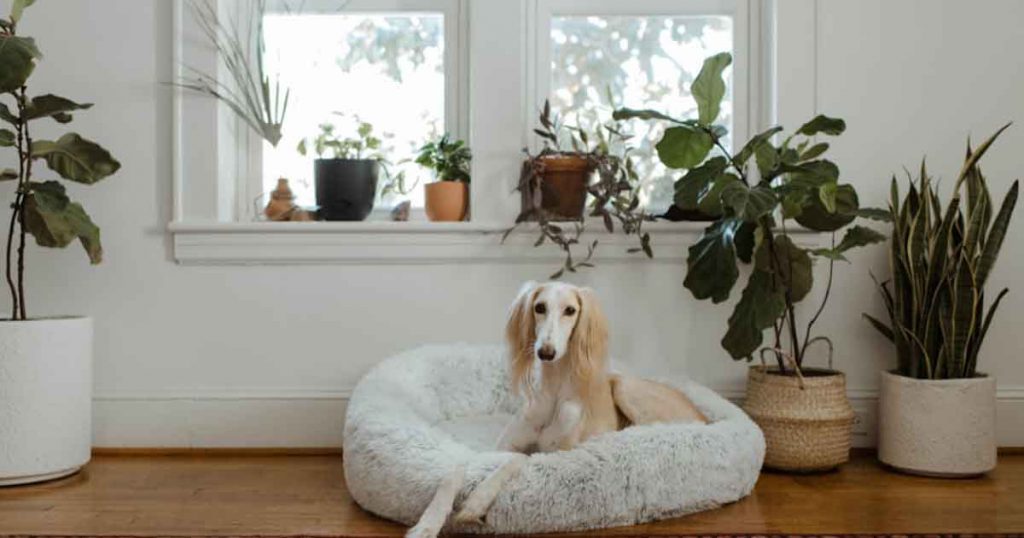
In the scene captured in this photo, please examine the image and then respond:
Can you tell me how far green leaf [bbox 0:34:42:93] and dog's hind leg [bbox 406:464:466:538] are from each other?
159cm

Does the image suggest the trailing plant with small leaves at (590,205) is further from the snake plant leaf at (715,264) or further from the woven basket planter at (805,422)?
the woven basket planter at (805,422)

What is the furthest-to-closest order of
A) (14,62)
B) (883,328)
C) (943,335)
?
1. (883,328)
2. (943,335)
3. (14,62)

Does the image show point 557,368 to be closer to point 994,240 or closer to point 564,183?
point 564,183

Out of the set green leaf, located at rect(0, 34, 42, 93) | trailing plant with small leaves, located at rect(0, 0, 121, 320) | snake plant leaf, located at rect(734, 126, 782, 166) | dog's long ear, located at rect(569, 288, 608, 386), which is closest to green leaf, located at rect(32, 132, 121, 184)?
trailing plant with small leaves, located at rect(0, 0, 121, 320)

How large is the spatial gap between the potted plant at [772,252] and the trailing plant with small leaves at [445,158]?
27.8 inches

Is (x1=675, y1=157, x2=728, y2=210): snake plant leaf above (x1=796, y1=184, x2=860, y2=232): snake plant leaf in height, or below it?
above

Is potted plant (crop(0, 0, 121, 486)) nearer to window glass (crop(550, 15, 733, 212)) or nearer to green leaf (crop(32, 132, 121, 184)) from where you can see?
green leaf (crop(32, 132, 121, 184))

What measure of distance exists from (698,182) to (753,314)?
42 cm

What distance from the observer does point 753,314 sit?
2.69m

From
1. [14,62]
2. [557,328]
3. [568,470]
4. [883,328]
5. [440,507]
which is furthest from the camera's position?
[883,328]

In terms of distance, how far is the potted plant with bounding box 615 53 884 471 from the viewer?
266cm

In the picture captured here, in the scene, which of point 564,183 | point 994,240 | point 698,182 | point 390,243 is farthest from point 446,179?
point 994,240

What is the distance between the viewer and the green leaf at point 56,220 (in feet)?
8.69

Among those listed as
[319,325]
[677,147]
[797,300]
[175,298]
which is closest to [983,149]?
[797,300]
